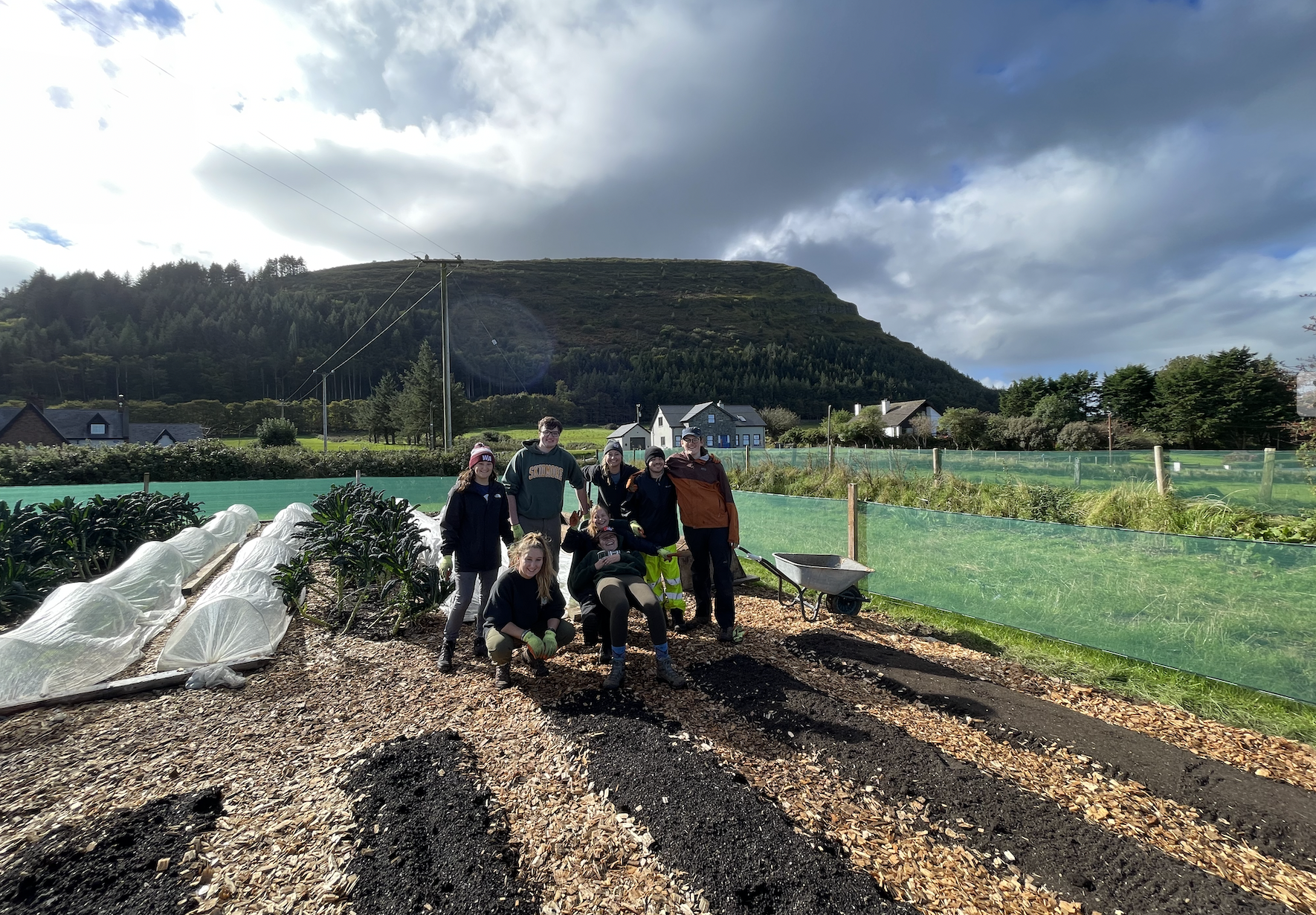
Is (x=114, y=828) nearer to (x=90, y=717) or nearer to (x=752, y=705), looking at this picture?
(x=90, y=717)

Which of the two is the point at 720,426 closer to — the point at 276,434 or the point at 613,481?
the point at 276,434

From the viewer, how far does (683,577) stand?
6660mm

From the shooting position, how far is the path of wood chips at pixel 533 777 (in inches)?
90.4

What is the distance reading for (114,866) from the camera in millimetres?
2342

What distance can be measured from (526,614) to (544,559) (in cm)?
43

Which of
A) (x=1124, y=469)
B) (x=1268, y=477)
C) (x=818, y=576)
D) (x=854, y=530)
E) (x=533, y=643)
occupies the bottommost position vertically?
(x=533, y=643)

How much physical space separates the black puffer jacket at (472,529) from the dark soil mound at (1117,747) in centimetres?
278

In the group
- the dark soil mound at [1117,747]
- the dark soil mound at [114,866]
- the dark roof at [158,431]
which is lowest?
the dark soil mound at [1117,747]

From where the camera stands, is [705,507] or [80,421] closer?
[705,507]

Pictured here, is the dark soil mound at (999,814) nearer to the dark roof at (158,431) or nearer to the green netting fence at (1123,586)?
the green netting fence at (1123,586)

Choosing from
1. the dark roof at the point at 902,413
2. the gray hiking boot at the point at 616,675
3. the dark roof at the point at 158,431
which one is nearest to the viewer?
the gray hiking boot at the point at 616,675

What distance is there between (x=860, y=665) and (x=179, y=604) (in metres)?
6.72

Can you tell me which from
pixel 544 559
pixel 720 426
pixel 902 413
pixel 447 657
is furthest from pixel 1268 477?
pixel 720 426

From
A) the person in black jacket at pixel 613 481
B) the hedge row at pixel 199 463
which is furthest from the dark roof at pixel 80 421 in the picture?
the person in black jacket at pixel 613 481
